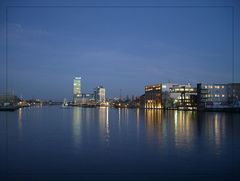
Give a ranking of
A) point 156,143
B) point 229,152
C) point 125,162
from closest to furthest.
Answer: point 125,162
point 229,152
point 156,143

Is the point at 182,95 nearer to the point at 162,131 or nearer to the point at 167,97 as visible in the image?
the point at 167,97

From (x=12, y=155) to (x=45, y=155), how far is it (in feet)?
6.13

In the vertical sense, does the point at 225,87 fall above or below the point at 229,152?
above

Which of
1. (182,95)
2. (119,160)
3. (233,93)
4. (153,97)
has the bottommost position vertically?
(119,160)

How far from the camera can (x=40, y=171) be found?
41.4 ft

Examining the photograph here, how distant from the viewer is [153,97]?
14362 centimetres

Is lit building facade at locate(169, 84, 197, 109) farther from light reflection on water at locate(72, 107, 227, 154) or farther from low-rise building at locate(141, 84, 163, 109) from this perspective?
light reflection on water at locate(72, 107, 227, 154)

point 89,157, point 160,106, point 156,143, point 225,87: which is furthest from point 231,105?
point 89,157

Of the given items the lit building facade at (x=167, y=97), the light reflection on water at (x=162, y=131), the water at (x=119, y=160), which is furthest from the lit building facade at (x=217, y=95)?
the water at (x=119, y=160)

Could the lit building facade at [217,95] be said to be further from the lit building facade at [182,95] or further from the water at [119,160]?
the water at [119,160]

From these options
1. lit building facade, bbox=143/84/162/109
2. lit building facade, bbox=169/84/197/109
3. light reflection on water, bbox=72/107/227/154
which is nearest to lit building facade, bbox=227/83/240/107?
lit building facade, bbox=169/84/197/109

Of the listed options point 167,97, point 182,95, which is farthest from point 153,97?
point 182,95

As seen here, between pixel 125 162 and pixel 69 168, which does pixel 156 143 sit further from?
pixel 69 168

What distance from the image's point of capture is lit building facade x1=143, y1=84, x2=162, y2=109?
5408 inches
